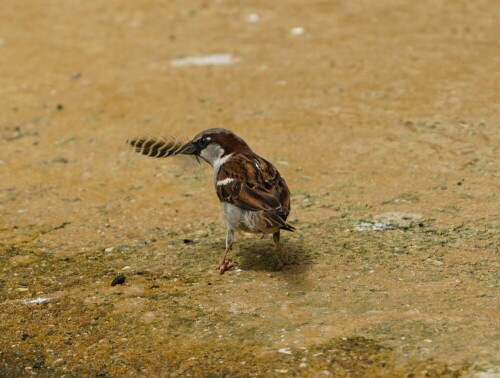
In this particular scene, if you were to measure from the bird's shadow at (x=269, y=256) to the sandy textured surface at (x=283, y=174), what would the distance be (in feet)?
0.08

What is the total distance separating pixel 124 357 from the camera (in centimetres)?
534

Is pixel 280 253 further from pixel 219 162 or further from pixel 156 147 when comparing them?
pixel 156 147

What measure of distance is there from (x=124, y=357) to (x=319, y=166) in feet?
11.1

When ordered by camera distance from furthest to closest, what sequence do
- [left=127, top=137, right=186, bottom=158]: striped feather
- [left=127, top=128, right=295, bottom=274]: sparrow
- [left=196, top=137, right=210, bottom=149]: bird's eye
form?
[left=196, top=137, right=210, bottom=149]: bird's eye, [left=127, top=137, right=186, bottom=158]: striped feather, [left=127, top=128, right=295, bottom=274]: sparrow

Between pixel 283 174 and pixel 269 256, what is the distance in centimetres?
156

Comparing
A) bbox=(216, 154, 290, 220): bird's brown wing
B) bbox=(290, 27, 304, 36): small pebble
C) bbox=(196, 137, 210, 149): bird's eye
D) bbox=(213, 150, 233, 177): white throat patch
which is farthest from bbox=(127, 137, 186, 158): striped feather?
bbox=(290, 27, 304, 36): small pebble

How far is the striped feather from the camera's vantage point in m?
6.59

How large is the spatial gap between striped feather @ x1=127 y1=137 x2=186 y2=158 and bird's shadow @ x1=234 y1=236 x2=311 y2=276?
0.92m

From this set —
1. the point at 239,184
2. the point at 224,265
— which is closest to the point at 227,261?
the point at 224,265

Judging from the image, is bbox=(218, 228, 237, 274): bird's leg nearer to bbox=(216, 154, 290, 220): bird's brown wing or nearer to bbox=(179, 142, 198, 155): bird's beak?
bbox=(216, 154, 290, 220): bird's brown wing

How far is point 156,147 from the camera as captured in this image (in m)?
6.66

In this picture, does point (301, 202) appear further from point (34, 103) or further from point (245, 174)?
point (34, 103)

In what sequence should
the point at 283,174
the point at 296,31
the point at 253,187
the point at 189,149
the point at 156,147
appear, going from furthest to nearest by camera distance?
1. the point at 296,31
2. the point at 283,174
3. the point at 189,149
4. the point at 156,147
5. the point at 253,187

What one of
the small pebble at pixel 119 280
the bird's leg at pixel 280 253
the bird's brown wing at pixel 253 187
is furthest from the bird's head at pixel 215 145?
the small pebble at pixel 119 280
